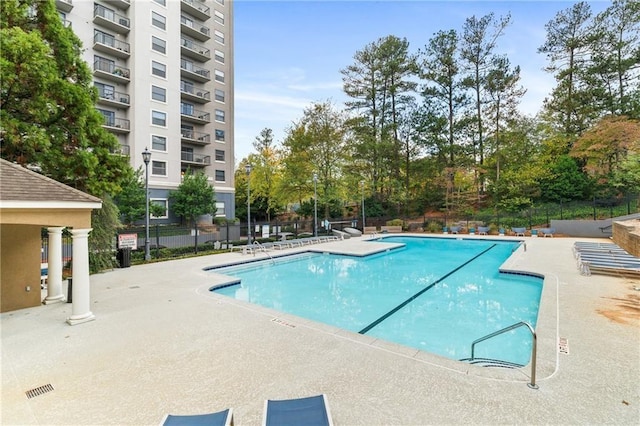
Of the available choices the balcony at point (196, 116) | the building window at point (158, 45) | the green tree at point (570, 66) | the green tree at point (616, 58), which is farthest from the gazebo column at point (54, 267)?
the green tree at point (616, 58)

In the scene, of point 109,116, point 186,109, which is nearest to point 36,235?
point 109,116

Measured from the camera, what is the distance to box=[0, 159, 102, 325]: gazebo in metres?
5.29

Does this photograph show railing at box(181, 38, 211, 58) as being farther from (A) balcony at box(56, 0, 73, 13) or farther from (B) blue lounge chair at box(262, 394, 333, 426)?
(B) blue lounge chair at box(262, 394, 333, 426)

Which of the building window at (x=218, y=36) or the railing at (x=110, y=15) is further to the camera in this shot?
the building window at (x=218, y=36)

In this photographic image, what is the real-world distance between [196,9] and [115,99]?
39.2 feet

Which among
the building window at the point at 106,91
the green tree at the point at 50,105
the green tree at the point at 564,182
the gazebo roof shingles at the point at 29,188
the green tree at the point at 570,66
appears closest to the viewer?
the gazebo roof shingles at the point at 29,188

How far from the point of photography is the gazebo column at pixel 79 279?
19.2 ft

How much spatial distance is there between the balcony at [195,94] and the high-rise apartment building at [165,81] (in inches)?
3.7

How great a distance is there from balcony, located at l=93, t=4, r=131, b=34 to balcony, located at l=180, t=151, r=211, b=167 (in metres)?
10.5

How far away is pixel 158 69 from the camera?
1011 inches

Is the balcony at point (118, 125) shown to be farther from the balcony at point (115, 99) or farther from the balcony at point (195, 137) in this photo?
the balcony at point (195, 137)

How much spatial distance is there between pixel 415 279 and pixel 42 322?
10.4 metres

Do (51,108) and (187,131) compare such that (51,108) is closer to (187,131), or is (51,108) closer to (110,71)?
(110,71)

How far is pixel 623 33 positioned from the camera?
80.5ft
